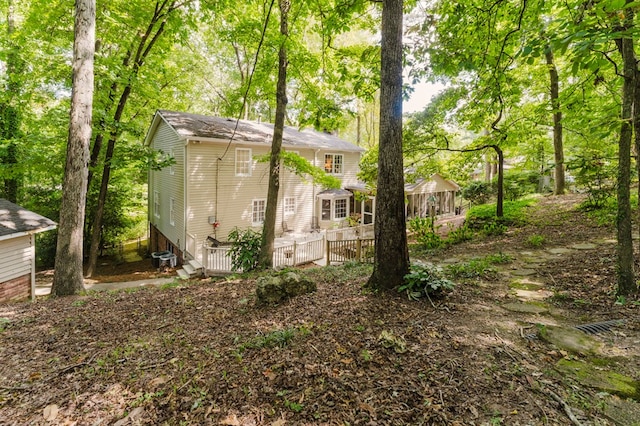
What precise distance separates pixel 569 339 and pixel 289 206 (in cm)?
1395

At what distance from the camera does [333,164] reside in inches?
709

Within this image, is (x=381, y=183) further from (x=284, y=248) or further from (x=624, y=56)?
(x=284, y=248)

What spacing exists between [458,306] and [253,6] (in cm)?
1111

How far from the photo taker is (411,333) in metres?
3.19

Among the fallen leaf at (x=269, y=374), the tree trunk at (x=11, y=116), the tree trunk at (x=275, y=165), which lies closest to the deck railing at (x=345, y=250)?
the tree trunk at (x=275, y=165)

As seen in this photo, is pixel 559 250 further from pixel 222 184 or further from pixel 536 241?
pixel 222 184

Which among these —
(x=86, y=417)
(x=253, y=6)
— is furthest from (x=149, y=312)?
(x=253, y=6)

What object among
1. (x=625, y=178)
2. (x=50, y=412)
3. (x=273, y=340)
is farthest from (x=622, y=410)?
(x=50, y=412)

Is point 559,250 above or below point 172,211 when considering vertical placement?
below

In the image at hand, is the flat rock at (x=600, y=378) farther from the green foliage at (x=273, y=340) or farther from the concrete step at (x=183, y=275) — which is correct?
the concrete step at (x=183, y=275)

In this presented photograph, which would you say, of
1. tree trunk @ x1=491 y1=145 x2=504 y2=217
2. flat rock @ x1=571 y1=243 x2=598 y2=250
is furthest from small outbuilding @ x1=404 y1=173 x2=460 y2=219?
flat rock @ x1=571 y1=243 x2=598 y2=250

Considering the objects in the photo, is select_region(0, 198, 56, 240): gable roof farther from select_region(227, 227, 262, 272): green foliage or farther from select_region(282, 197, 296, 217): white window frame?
select_region(282, 197, 296, 217): white window frame

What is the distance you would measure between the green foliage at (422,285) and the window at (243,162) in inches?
462

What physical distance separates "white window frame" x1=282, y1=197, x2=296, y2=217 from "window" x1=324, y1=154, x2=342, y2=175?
3012 millimetres
